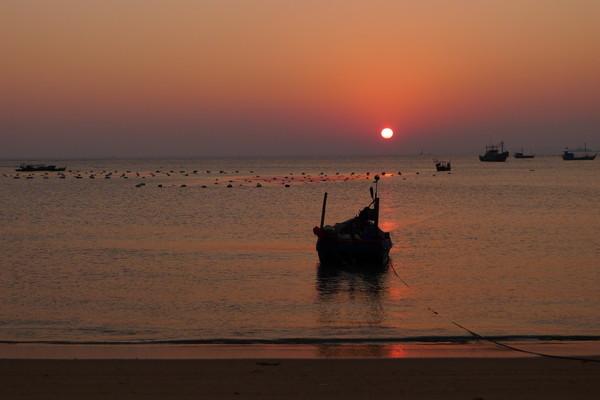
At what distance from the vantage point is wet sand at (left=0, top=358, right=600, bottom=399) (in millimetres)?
11352

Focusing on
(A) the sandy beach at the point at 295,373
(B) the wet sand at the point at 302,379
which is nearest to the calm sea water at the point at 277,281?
(A) the sandy beach at the point at 295,373

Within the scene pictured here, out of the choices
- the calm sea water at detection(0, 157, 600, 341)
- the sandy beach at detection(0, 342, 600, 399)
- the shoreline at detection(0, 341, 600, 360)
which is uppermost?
the sandy beach at detection(0, 342, 600, 399)

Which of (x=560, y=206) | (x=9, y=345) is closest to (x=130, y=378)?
(x=9, y=345)

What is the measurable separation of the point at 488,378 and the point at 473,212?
51.2 meters

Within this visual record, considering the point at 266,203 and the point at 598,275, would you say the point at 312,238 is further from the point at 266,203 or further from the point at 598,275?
the point at 266,203

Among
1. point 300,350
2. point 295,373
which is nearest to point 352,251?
point 300,350

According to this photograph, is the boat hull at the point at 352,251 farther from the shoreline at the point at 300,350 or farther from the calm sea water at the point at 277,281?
the shoreline at the point at 300,350

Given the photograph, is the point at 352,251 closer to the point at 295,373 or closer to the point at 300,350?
the point at 300,350

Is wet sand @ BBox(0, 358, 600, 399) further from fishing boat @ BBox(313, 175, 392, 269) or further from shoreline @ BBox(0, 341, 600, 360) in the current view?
fishing boat @ BBox(313, 175, 392, 269)

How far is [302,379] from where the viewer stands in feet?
40.4

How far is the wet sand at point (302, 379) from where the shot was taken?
37.2ft

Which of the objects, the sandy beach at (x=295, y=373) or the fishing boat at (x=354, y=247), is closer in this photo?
the sandy beach at (x=295, y=373)

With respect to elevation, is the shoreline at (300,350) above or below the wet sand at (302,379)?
below

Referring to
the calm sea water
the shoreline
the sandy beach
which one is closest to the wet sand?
the sandy beach
